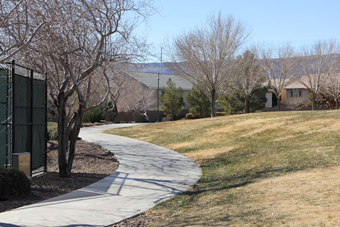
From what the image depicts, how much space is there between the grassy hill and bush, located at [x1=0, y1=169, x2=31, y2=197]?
324cm

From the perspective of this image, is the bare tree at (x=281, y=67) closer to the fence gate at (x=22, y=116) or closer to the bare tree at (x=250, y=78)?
the bare tree at (x=250, y=78)

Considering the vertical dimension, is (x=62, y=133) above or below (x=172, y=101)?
below

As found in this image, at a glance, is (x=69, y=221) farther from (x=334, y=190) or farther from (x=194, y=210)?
(x=334, y=190)

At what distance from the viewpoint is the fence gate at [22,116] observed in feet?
33.8

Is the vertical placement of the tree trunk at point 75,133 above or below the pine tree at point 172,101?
below

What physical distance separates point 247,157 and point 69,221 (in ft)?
29.7

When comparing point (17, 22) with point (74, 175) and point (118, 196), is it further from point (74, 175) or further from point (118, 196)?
point (74, 175)

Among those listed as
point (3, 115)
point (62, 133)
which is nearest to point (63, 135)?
point (62, 133)

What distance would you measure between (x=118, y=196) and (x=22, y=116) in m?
4.01

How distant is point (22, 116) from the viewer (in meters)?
10.9

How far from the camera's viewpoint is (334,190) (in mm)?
7527

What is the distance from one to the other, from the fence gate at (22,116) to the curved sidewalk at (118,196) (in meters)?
2.39

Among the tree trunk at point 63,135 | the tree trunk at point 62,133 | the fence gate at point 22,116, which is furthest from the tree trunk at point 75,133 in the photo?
the fence gate at point 22,116

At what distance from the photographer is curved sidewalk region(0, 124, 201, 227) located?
7.01 meters
